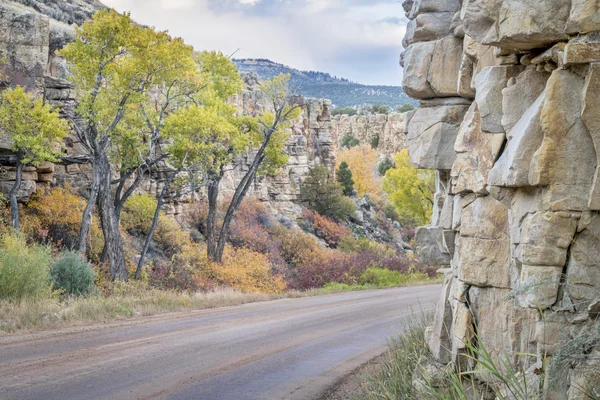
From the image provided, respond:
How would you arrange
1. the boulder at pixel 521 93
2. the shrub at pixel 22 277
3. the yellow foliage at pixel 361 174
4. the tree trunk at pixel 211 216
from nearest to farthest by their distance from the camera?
the boulder at pixel 521 93 → the shrub at pixel 22 277 → the tree trunk at pixel 211 216 → the yellow foliage at pixel 361 174

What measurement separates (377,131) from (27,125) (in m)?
79.2

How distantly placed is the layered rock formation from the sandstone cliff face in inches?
3325

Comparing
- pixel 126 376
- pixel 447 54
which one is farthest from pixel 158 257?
pixel 447 54

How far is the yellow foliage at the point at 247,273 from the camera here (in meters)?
24.1

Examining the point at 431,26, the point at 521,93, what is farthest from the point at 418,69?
the point at 521,93

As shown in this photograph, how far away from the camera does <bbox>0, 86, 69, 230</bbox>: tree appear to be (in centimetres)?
1992

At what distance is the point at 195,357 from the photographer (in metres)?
9.99

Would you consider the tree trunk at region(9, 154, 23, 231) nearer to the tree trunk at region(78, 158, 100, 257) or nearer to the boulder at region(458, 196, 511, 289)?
the tree trunk at region(78, 158, 100, 257)

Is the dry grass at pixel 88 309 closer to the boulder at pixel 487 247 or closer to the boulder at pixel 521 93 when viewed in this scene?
the boulder at pixel 487 247

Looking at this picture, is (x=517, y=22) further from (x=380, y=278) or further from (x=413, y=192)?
(x=413, y=192)

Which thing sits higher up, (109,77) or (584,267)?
(109,77)

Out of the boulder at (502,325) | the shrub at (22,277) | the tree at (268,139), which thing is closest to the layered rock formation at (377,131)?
the tree at (268,139)

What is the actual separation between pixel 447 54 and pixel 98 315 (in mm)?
9338

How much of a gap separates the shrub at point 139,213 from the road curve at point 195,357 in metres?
12.5
